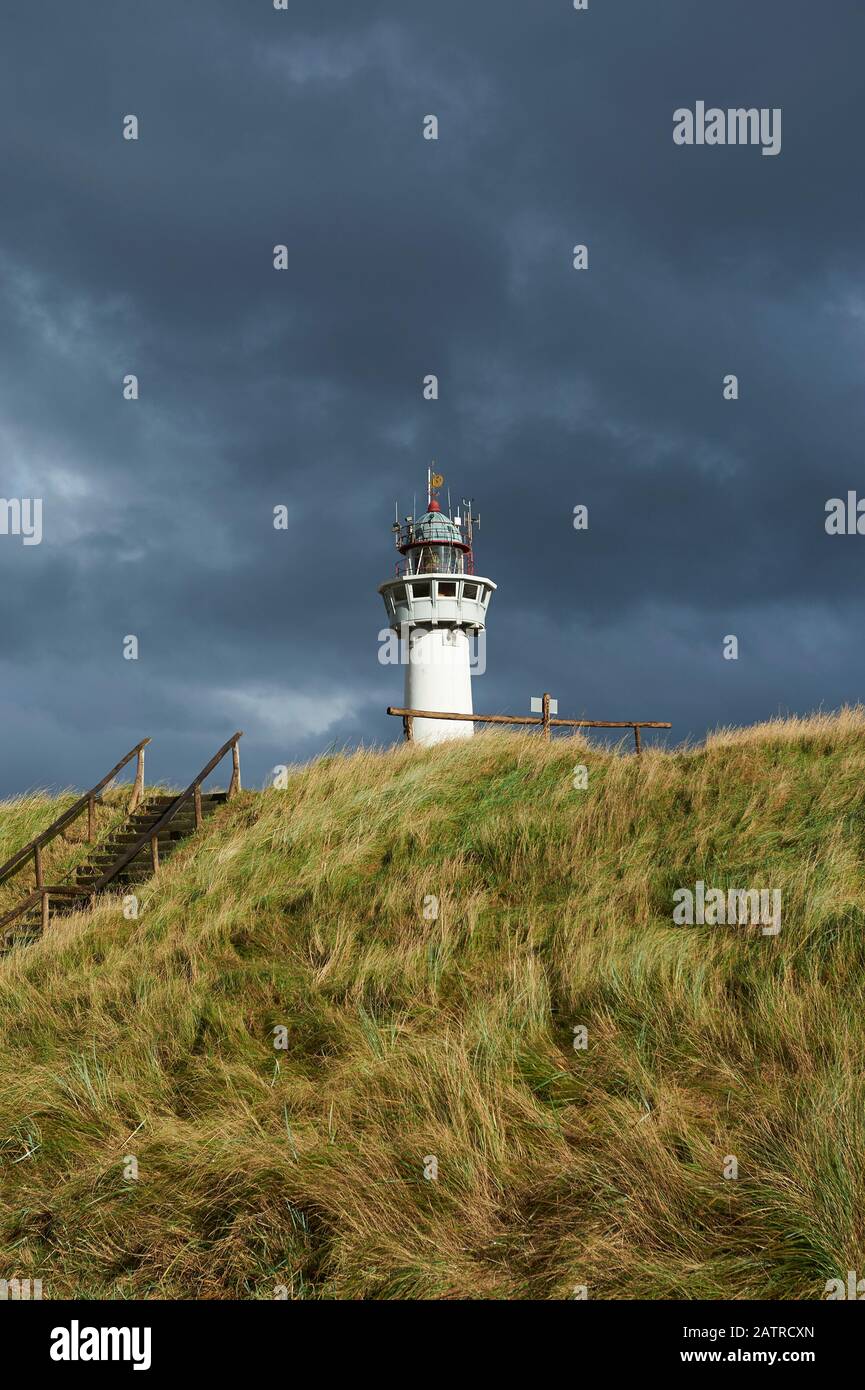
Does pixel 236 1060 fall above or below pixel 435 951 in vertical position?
below

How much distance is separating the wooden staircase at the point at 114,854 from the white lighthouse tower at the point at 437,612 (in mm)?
13419

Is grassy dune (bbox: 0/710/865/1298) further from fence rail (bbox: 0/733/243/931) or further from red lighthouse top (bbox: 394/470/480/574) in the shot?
red lighthouse top (bbox: 394/470/480/574)

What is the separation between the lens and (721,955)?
8.48 m

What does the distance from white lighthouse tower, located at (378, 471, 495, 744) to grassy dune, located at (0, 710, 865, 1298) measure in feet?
61.8

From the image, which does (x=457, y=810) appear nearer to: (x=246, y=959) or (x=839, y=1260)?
(x=246, y=959)

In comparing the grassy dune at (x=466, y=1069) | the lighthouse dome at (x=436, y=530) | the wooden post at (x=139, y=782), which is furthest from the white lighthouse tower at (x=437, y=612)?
the grassy dune at (x=466, y=1069)

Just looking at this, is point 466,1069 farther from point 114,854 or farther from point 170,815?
point 114,854

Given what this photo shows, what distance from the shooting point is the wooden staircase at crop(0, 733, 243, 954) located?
15.1 m

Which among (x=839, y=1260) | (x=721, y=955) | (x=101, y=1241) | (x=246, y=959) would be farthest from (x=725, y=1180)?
(x=246, y=959)

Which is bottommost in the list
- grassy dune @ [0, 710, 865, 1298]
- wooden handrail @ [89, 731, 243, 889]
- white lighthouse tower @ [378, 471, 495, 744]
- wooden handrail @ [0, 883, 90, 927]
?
grassy dune @ [0, 710, 865, 1298]

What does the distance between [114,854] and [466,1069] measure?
13.0 m

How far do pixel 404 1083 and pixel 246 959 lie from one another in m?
4.19

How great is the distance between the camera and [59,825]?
1733 cm

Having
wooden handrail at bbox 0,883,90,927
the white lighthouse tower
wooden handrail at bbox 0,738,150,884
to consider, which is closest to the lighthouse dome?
the white lighthouse tower
